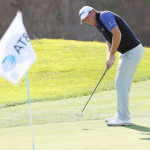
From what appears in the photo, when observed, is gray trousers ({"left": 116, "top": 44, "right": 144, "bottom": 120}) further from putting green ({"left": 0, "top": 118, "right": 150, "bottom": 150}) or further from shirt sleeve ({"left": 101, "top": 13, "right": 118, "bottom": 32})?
shirt sleeve ({"left": 101, "top": 13, "right": 118, "bottom": 32})

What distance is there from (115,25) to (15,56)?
245 cm

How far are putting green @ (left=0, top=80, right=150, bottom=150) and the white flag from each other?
46.0 inches

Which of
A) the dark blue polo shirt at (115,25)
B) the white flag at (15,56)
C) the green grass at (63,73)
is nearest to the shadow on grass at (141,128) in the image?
the dark blue polo shirt at (115,25)

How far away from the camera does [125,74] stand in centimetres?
835

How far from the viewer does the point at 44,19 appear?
42594 mm

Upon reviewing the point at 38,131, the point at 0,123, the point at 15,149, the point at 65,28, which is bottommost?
the point at 65,28

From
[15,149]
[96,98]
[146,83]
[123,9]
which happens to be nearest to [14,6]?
[123,9]

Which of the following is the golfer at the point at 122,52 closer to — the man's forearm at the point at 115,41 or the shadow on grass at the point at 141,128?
the man's forearm at the point at 115,41

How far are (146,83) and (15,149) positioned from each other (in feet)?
32.2

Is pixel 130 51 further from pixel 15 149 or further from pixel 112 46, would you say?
pixel 15 149

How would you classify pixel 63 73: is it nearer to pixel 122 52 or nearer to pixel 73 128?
pixel 122 52

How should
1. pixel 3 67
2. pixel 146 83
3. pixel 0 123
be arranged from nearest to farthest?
pixel 3 67, pixel 0 123, pixel 146 83

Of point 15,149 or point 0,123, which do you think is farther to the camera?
point 0,123

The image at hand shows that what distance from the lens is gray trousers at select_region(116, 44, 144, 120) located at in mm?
8312
